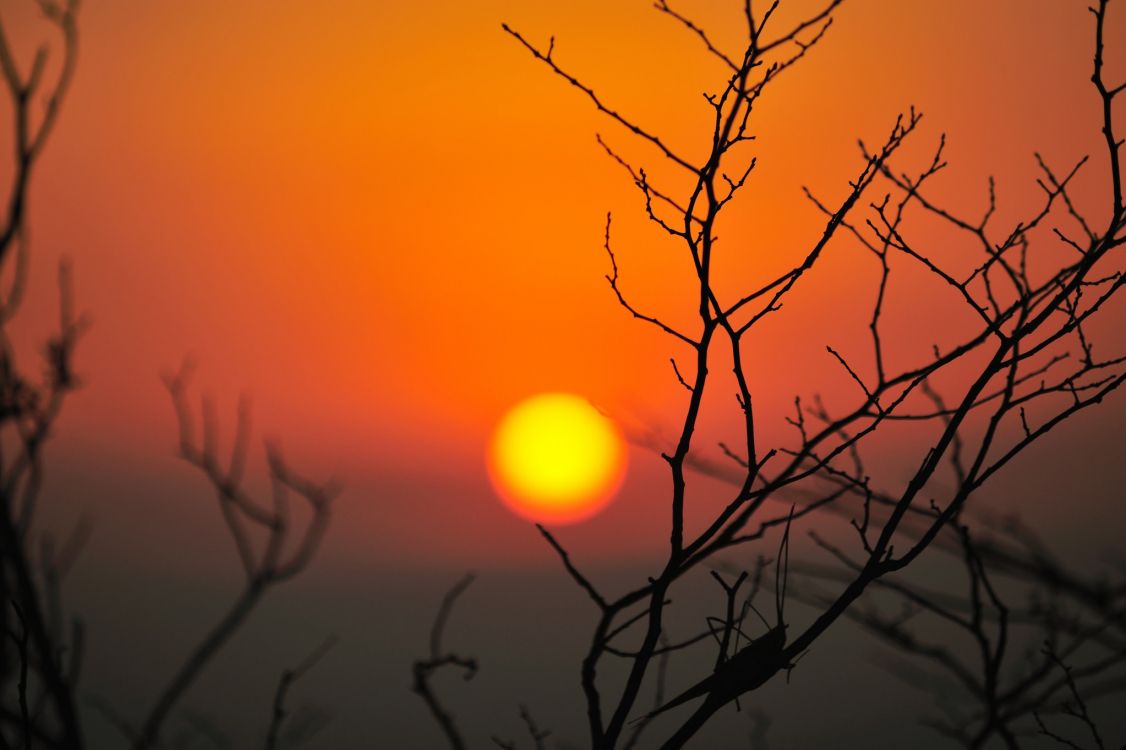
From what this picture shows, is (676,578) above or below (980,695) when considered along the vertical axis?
above

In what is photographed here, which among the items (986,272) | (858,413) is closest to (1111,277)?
(986,272)

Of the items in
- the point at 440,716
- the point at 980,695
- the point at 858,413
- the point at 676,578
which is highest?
the point at 858,413

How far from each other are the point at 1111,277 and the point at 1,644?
3292mm

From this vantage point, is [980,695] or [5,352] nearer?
[5,352]

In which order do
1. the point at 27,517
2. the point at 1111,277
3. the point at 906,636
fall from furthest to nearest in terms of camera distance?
the point at 906,636, the point at 27,517, the point at 1111,277

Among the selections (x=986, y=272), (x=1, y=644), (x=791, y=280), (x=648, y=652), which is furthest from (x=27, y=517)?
(x=986, y=272)

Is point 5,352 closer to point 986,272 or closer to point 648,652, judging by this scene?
point 648,652

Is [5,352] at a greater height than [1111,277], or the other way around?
[5,352]

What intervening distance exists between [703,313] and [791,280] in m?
0.40

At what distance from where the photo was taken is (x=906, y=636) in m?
4.61

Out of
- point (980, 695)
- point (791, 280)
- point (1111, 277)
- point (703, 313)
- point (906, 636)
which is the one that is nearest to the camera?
point (703, 313)

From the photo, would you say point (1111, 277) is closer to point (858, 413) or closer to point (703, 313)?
point (858, 413)

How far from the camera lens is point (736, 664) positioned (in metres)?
2.47

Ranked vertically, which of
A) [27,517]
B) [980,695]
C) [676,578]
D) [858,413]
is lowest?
[980,695]
